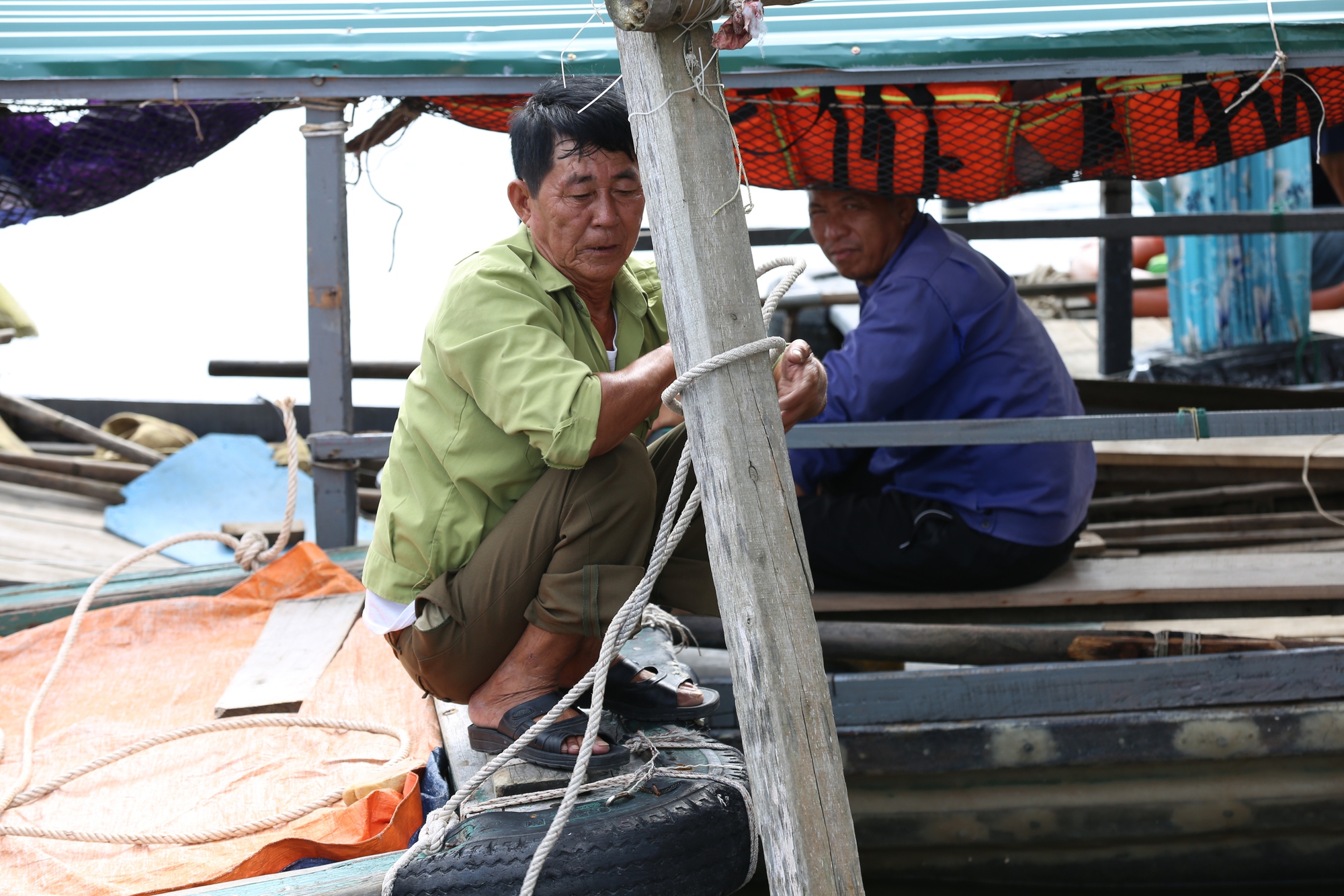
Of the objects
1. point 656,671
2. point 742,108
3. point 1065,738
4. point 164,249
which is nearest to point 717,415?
point 656,671

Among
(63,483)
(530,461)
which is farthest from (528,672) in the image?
(63,483)

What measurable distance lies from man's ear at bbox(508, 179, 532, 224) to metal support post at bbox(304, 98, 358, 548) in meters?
1.27

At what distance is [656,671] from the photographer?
228 centimetres

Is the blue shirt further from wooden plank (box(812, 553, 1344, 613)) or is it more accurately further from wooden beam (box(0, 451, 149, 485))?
wooden beam (box(0, 451, 149, 485))

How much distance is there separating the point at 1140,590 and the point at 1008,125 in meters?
1.36

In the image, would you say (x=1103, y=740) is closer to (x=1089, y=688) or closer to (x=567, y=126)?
(x=1089, y=688)

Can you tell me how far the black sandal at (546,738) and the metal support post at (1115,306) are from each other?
4.30 metres

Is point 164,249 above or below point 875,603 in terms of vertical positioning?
above

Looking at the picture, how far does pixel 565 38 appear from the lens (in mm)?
3020

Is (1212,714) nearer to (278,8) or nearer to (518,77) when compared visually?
(518,77)

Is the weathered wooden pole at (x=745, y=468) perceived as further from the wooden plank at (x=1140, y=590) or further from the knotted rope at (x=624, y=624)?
the wooden plank at (x=1140, y=590)

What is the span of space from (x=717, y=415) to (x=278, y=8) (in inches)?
104

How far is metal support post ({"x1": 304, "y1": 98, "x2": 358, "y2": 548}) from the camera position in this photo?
3.17m

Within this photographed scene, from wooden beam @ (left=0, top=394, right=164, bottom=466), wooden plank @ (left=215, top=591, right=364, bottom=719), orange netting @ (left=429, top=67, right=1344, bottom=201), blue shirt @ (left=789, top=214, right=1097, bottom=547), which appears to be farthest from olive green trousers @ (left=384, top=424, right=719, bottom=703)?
wooden beam @ (left=0, top=394, right=164, bottom=466)
